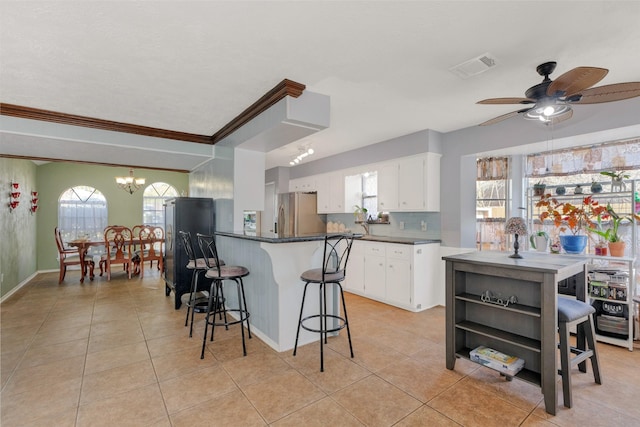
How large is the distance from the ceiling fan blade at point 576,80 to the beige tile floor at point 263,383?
6.74 ft

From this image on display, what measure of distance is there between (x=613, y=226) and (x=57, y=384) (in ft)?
17.1

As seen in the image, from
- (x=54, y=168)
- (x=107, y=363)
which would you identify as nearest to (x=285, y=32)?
(x=107, y=363)

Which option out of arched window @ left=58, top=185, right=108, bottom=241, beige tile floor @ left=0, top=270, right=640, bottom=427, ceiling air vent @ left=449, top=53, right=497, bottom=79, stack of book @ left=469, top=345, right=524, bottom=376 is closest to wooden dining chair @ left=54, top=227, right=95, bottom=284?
arched window @ left=58, top=185, right=108, bottom=241

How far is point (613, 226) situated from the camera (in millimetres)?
3221

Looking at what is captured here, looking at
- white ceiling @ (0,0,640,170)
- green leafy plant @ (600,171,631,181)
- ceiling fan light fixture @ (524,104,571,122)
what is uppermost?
white ceiling @ (0,0,640,170)

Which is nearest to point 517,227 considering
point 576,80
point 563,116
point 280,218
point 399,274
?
point 563,116

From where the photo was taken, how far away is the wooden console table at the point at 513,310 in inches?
77.7

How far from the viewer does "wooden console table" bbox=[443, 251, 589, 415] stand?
77.7 inches

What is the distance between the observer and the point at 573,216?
11.1 feet

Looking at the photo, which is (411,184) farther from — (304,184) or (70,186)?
(70,186)

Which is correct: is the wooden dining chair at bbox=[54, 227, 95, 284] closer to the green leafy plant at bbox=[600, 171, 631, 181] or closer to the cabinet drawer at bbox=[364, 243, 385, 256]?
the cabinet drawer at bbox=[364, 243, 385, 256]

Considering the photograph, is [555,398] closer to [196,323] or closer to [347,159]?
[196,323]

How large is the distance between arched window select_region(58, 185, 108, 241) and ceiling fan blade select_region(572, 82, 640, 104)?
9.11m

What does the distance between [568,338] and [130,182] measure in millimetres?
8332
